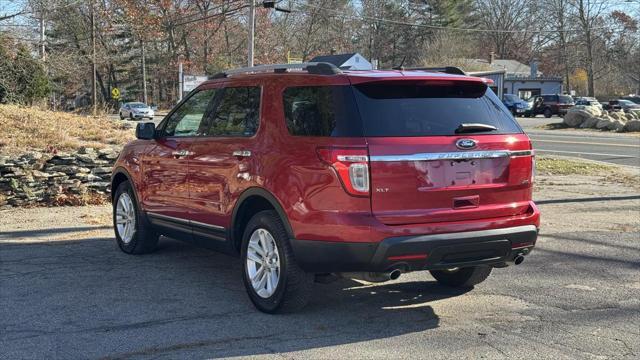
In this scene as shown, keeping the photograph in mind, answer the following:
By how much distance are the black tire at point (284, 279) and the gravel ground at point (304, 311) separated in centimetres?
12

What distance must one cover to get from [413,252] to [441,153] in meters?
0.73

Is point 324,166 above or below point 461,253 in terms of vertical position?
above

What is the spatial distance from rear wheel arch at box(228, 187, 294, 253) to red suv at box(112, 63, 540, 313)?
0.5 inches

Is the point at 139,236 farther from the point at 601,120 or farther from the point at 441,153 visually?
the point at 601,120

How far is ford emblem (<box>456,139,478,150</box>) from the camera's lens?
16.1 feet

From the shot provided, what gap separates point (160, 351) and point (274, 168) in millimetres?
1568

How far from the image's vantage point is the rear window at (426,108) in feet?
16.0

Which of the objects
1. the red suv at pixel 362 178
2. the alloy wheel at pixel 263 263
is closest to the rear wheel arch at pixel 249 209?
the red suv at pixel 362 178

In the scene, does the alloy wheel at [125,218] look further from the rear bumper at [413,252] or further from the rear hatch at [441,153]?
the rear hatch at [441,153]

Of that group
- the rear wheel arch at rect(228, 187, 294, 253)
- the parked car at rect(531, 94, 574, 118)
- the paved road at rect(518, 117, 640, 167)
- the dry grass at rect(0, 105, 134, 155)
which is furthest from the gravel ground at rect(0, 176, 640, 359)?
the parked car at rect(531, 94, 574, 118)

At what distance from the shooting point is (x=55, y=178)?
34.9ft

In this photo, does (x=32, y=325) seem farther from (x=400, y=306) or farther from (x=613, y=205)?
(x=613, y=205)

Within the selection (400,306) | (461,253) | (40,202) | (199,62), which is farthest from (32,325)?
(199,62)

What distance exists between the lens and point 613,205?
1148cm
